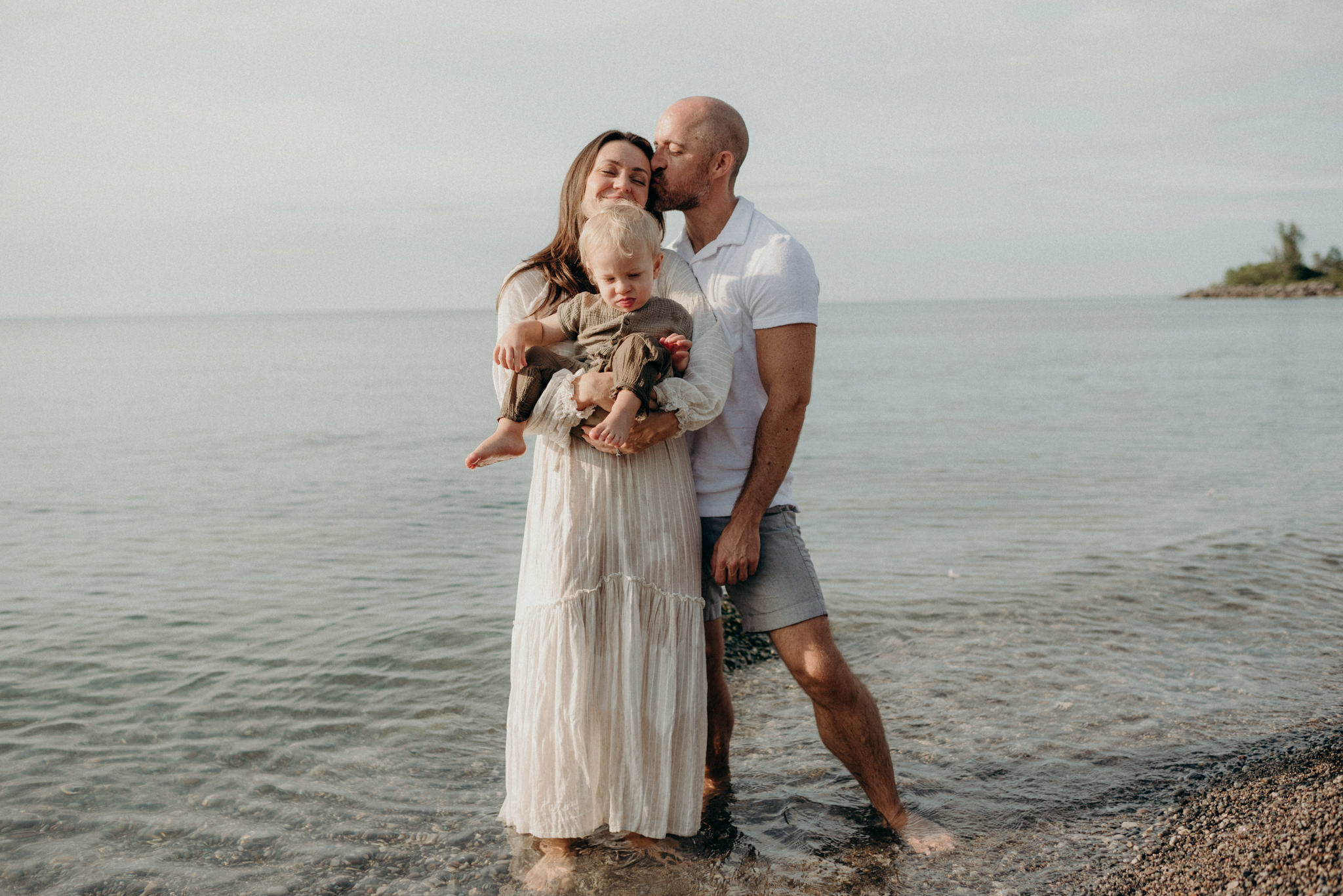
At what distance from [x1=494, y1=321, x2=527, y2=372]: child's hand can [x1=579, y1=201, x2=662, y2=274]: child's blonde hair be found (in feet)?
1.03

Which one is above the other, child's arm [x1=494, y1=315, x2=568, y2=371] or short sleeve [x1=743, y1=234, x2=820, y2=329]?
short sleeve [x1=743, y1=234, x2=820, y2=329]

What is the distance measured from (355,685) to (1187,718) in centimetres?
474

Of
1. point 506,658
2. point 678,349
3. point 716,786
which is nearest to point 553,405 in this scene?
point 678,349

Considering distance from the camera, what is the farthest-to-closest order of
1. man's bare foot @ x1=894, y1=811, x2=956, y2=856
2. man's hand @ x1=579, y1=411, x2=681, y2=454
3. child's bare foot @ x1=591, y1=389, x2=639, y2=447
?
man's bare foot @ x1=894, y1=811, x2=956, y2=856 < man's hand @ x1=579, y1=411, x2=681, y2=454 < child's bare foot @ x1=591, y1=389, x2=639, y2=447

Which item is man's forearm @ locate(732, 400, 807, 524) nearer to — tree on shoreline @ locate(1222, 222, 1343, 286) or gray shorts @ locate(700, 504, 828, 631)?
gray shorts @ locate(700, 504, 828, 631)

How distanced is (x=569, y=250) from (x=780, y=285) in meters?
0.74

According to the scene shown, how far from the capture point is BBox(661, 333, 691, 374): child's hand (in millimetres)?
3121

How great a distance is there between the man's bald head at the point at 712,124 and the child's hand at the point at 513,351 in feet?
3.22

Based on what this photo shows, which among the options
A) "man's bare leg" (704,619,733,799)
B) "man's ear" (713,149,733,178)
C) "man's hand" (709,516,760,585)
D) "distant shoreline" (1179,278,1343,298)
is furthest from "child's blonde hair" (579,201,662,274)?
"distant shoreline" (1179,278,1343,298)

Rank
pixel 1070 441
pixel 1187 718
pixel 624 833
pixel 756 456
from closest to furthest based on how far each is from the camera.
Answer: pixel 756 456, pixel 624 833, pixel 1187 718, pixel 1070 441

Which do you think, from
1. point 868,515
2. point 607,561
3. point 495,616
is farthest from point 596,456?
point 868,515

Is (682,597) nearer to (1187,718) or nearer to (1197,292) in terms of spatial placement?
(1187,718)

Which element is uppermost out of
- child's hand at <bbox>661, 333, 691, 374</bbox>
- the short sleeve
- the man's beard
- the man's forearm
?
the man's beard

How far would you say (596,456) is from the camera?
127 inches
